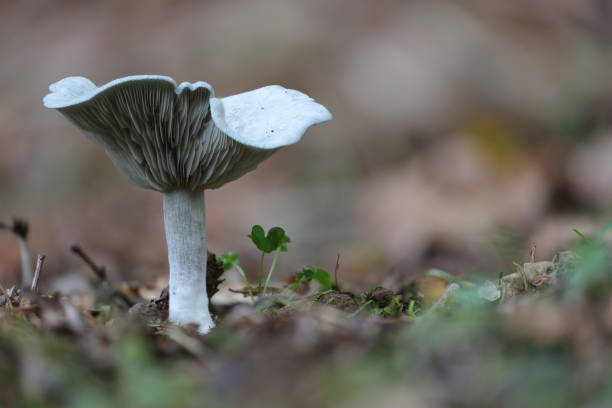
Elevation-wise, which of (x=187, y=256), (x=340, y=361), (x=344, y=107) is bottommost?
(x=344, y=107)

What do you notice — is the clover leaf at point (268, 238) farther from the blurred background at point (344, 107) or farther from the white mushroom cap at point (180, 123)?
the blurred background at point (344, 107)

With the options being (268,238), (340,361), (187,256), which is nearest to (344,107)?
(268,238)

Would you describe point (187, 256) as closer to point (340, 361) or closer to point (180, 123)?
point (180, 123)

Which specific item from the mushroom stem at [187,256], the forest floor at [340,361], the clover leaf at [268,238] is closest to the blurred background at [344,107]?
the clover leaf at [268,238]

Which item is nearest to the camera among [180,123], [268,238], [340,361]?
[340,361]

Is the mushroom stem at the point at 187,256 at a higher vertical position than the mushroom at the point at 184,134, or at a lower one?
lower

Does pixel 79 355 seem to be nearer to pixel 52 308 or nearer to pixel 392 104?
pixel 52 308

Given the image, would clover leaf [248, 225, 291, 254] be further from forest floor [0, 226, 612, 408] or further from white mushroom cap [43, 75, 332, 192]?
forest floor [0, 226, 612, 408]
